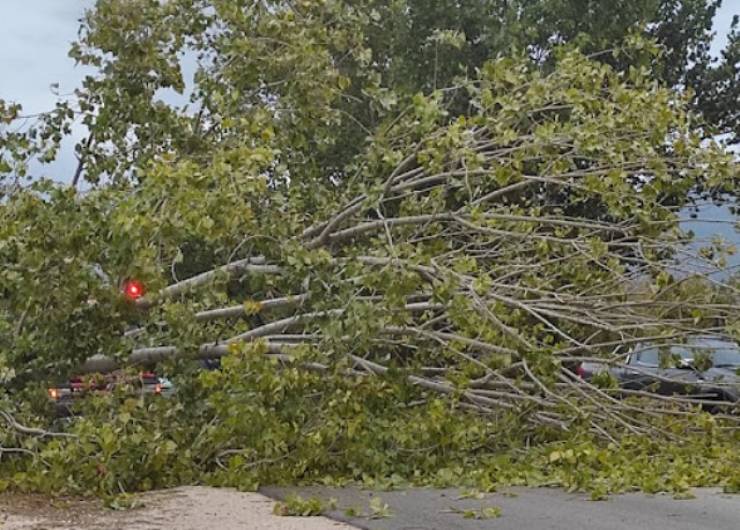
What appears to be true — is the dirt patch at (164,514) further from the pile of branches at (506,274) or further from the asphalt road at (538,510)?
the pile of branches at (506,274)

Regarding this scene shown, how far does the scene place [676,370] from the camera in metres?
11.3

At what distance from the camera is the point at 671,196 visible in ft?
36.0

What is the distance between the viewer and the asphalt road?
22.4 feet

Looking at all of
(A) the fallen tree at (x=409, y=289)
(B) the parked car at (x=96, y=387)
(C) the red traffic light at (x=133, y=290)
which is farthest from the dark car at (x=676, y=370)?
(C) the red traffic light at (x=133, y=290)

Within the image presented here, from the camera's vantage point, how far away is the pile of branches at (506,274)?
944cm

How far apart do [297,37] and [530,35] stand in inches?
352

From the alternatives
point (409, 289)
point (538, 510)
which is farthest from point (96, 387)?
point (538, 510)

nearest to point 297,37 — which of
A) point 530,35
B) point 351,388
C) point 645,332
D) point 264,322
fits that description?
point 264,322

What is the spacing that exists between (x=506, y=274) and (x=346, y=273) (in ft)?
6.59

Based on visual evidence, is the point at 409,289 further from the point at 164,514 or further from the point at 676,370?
the point at 676,370

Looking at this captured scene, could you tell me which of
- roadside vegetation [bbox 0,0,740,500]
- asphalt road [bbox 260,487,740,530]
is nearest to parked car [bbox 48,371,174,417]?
roadside vegetation [bbox 0,0,740,500]

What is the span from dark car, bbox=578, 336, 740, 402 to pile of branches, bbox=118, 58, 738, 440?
0.19 meters

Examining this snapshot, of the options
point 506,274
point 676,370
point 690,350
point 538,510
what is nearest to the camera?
point 538,510

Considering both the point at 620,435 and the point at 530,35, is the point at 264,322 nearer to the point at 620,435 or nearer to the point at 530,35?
the point at 620,435
